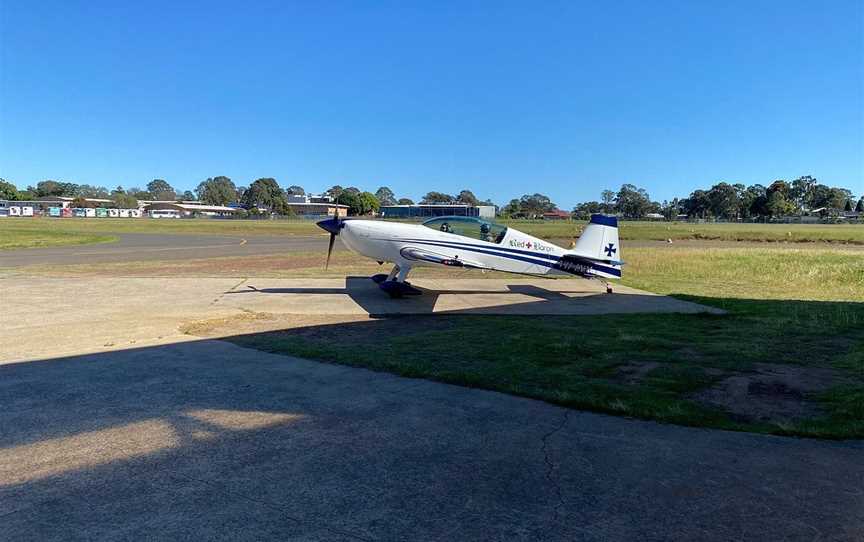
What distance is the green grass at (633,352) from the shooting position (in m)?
5.27

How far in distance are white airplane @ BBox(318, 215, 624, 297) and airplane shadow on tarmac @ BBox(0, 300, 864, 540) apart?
26.0 feet

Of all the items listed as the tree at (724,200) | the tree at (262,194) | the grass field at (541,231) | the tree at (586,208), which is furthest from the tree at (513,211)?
the grass field at (541,231)

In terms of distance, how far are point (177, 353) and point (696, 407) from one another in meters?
6.41

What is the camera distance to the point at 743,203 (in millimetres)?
155500

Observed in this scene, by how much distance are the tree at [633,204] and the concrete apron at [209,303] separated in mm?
171906

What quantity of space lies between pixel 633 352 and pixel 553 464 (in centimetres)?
411

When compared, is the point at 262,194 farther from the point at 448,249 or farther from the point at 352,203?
the point at 448,249

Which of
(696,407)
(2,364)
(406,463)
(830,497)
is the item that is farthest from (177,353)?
(830,497)

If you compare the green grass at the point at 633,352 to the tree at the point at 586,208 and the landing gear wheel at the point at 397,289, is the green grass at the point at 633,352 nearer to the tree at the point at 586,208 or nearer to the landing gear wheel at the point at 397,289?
the landing gear wheel at the point at 397,289

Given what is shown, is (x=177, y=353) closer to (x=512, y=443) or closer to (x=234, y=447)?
(x=234, y=447)

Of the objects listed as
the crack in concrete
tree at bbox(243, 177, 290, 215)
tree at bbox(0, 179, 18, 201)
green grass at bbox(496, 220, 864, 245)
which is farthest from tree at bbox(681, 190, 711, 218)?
tree at bbox(0, 179, 18, 201)

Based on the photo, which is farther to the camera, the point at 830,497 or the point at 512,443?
the point at 512,443

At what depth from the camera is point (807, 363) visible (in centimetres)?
702

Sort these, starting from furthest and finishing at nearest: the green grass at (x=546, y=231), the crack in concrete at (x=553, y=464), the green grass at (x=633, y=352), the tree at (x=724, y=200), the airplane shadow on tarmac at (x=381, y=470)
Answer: the tree at (x=724, y=200) → the green grass at (x=546, y=231) → the green grass at (x=633, y=352) → the crack in concrete at (x=553, y=464) → the airplane shadow on tarmac at (x=381, y=470)
